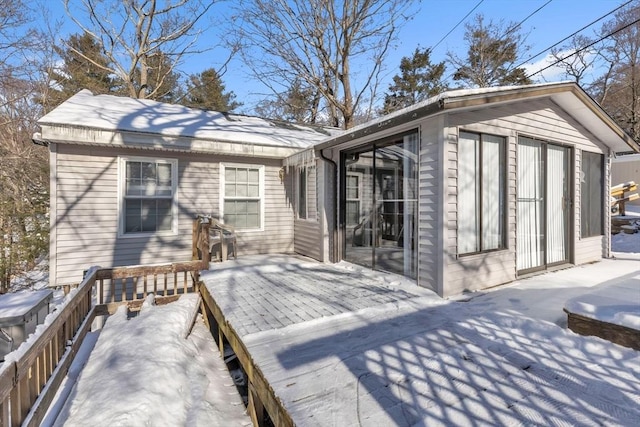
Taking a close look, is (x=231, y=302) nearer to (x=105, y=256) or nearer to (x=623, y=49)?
(x=105, y=256)

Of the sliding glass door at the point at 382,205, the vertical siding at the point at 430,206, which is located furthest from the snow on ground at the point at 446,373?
the sliding glass door at the point at 382,205

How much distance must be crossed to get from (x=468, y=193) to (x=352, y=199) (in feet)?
7.91

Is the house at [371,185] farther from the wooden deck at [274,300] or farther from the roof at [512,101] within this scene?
the wooden deck at [274,300]

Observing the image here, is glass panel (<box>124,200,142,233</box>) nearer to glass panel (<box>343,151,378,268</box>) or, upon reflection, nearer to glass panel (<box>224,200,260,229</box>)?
glass panel (<box>224,200,260,229</box>)

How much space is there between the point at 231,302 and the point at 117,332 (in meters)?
1.13

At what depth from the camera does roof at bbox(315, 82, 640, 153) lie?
353 cm

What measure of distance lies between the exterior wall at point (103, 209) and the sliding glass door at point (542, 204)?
203 inches

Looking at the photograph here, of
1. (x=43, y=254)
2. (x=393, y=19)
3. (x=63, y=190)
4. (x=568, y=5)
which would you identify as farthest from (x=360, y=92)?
(x=43, y=254)

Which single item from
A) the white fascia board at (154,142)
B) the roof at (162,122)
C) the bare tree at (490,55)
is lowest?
the white fascia board at (154,142)

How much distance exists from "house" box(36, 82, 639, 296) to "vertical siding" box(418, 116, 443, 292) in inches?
0.8

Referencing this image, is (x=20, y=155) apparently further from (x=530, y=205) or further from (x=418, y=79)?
(x=418, y=79)

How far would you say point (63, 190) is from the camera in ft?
16.9

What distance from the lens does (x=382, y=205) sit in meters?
5.23

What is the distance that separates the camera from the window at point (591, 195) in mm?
5840
